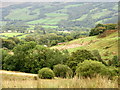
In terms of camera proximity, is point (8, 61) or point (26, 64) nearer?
point (26, 64)

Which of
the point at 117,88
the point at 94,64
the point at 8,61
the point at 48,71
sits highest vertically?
the point at 117,88

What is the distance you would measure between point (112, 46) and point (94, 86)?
105 feet

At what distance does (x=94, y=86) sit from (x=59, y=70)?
18279 mm

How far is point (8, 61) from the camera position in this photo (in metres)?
35.5

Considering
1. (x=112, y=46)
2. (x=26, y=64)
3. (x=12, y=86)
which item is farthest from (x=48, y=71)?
(x=112, y=46)

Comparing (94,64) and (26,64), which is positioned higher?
(94,64)

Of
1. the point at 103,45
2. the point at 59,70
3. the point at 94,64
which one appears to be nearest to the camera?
the point at 94,64

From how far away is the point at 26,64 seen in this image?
32.5 m

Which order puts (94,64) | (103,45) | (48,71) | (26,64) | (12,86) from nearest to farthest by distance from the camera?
(12,86) < (94,64) < (48,71) < (26,64) < (103,45)

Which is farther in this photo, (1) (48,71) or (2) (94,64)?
(1) (48,71)

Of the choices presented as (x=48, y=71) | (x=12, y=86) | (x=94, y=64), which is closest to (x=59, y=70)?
(x=48, y=71)

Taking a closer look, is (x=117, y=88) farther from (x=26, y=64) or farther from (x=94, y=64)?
(x=26, y=64)

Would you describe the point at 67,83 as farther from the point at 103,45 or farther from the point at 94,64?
the point at 103,45

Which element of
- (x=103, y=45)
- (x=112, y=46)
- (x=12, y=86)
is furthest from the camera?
(x=103, y=45)
